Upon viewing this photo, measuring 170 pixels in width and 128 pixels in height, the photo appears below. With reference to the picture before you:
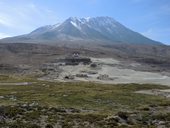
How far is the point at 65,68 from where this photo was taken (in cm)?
19438

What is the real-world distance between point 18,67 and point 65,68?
83.6ft

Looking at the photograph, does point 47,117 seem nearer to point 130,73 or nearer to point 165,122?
point 165,122

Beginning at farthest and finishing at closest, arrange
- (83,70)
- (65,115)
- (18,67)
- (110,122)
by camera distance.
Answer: (18,67) → (83,70) → (65,115) → (110,122)

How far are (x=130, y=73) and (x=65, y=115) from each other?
506 ft

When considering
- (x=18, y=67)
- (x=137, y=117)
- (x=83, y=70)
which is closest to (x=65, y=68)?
(x=83, y=70)

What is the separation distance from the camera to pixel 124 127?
34406 mm

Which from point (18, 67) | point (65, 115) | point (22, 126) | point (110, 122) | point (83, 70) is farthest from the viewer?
point (18, 67)

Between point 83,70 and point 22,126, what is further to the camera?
point 83,70

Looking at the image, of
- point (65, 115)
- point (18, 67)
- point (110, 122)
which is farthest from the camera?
point (18, 67)

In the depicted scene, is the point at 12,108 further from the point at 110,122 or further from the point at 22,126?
the point at 110,122

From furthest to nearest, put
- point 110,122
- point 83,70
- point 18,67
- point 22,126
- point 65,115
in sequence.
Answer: point 18,67 → point 83,70 → point 65,115 → point 110,122 → point 22,126

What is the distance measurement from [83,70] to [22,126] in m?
153

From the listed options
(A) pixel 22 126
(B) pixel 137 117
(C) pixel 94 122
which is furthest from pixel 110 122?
(A) pixel 22 126

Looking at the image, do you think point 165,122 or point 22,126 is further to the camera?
point 165,122
